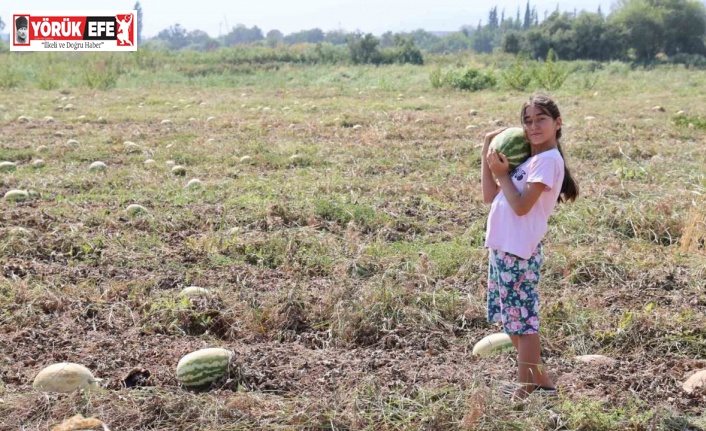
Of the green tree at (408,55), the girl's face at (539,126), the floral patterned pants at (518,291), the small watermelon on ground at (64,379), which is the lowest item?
the small watermelon on ground at (64,379)

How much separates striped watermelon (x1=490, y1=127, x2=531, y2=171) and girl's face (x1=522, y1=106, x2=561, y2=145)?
0.39 ft

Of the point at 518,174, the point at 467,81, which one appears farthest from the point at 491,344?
the point at 467,81

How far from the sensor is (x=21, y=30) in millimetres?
28859

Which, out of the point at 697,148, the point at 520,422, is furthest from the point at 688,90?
the point at 520,422

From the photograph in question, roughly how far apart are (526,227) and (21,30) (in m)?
30.8

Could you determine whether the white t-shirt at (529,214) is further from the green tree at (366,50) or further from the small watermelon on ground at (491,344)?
the green tree at (366,50)

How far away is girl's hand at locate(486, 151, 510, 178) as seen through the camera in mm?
2781

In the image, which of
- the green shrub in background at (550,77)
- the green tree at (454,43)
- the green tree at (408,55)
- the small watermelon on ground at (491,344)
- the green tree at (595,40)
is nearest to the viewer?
the small watermelon on ground at (491,344)

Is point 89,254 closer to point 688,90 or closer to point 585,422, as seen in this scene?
point 585,422

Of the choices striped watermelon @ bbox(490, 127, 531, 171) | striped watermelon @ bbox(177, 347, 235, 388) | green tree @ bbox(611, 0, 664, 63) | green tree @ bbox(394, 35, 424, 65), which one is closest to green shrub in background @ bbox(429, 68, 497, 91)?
striped watermelon @ bbox(490, 127, 531, 171)

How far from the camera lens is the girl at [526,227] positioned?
274 cm

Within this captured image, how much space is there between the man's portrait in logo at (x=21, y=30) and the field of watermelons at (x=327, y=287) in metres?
21.3

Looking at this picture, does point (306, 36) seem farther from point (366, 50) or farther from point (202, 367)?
point (202, 367)

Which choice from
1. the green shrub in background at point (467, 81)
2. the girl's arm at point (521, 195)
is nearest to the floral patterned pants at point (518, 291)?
the girl's arm at point (521, 195)
